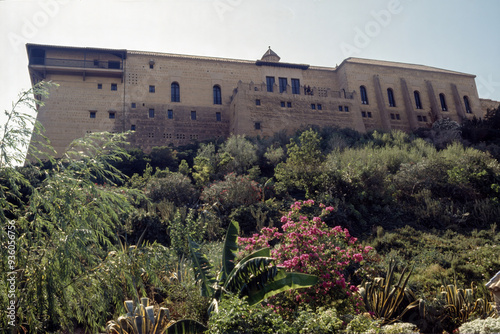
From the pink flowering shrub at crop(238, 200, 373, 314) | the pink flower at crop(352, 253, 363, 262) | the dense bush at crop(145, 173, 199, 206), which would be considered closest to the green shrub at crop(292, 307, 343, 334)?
the pink flowering shrub at crop(238, 200, 373, 314)

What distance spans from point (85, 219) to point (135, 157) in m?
16.1

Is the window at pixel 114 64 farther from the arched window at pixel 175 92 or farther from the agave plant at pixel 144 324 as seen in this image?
the agave plant at pixel 144 324

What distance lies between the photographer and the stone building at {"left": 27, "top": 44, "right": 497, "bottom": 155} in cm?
2531

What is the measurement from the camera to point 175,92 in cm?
2770

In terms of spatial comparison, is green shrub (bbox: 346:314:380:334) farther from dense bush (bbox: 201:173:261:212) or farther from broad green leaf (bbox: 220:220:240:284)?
dense bush (bbox: 201:173:261:212)

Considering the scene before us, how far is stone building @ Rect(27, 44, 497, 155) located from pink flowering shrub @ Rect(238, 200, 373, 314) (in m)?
18.2

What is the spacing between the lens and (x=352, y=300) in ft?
20.8

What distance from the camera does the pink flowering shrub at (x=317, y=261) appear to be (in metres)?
6.23

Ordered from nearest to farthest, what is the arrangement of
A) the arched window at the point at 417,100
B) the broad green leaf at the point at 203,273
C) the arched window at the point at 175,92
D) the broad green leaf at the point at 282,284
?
the broad green leaf at the point at 282,284 < the broad green leaf at the point at 203,273 < the arched window at the point at 175,92 < the arched window at the point at 417,100

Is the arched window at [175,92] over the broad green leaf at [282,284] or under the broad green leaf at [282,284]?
over

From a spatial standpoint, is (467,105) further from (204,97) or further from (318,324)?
(318,324)

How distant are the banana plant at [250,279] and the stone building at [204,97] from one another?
19.1m

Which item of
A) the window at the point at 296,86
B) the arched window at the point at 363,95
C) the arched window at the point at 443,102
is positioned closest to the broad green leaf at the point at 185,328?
the window at the point at 296,86

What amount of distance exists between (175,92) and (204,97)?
236 centimetres
